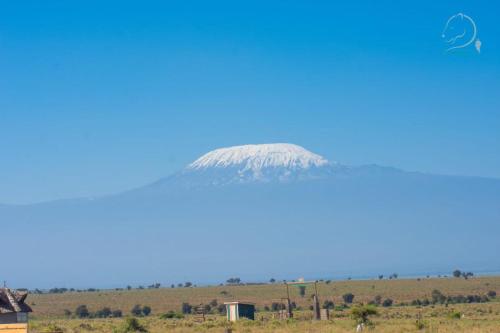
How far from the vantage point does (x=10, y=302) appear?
4312cm

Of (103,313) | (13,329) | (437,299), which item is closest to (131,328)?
(13,329)

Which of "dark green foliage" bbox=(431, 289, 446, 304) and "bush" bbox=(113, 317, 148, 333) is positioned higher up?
"dark green foliage" bbox=(431, 289, 446, 304)

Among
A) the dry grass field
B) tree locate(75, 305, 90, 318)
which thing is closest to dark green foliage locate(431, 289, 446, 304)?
the dry grass field

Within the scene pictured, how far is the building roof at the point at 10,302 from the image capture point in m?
42.7

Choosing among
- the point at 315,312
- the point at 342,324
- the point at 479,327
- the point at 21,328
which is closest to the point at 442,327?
the point at 479,327

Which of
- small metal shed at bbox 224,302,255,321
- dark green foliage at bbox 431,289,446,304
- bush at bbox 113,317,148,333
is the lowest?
bush at bbox 113,317,148,333

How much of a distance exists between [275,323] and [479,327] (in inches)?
449

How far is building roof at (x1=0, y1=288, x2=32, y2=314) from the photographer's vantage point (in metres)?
42.7

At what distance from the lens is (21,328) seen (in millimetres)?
35562

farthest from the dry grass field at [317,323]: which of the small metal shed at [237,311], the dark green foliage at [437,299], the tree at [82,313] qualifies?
the dark green foliage at [437,299]

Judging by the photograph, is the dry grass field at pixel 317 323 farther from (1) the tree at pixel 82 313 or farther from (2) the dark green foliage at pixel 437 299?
(2) the dark green foliage at pixel 437 299

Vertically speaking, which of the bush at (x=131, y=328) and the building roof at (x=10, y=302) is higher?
the building roof at (x=10, y=302)

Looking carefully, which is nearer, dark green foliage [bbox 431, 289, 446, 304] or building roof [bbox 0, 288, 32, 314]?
building roof [bbox 0, 288, 32, 314]

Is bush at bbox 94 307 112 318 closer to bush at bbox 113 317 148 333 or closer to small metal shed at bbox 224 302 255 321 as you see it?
small metal shed at bbox 224 302 255 321
